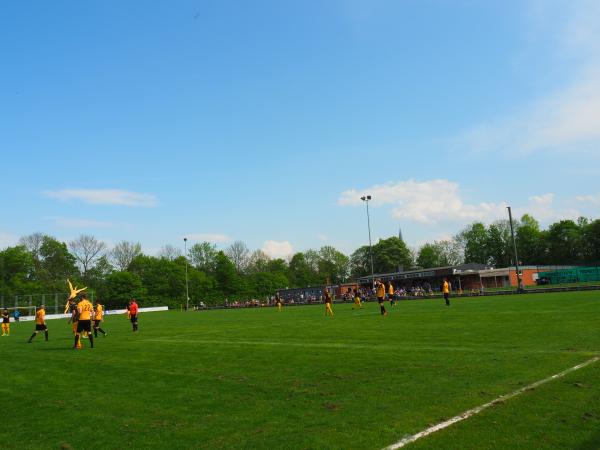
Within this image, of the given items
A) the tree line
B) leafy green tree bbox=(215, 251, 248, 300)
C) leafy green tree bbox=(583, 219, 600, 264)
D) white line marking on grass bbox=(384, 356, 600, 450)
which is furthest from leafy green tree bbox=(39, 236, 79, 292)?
leafy green tree bbox=(583, 219, 600, 264)

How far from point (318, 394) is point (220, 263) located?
95728 millimetres

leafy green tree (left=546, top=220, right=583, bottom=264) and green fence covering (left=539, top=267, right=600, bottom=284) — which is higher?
leafy green tree (left=546, top=220, right=583, bottom=264)

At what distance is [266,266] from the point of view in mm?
133250

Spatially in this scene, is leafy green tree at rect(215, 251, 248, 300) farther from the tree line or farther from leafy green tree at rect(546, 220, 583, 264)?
leafy green tree at rect(546, 220, 583, 264)

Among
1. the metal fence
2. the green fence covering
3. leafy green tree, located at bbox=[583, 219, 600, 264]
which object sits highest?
leafy green tree, located at bbox=[583, 219, 600, 264]

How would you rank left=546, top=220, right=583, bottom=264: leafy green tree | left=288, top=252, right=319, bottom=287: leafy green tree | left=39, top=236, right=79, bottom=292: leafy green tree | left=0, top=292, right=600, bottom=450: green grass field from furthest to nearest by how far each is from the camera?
left=288, top=252, right=319, bottom=287: leafy green tree
left=546, top=220, right=583, bottom=264: leafy green tree
left=39, top=236, right=79, bottom=292: leafy green tree
left=0, top=292, right=600, bottom=450: green grass field

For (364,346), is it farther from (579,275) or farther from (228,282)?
(228,282)

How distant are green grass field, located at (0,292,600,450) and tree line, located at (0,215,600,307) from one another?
2988 inches

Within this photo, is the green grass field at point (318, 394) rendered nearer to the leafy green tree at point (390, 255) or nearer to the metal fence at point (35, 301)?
the metal fence at point (35, 301)

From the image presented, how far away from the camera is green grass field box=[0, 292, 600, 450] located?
5.97 meters

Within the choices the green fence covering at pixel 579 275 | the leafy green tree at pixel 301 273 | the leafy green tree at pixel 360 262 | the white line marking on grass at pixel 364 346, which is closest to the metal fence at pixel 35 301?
the white line marking on grass at pixel 364 346

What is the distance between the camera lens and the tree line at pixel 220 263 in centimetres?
9250

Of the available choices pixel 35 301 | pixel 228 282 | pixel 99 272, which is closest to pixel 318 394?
pixel 35 301

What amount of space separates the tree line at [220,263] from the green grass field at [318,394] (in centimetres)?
7589
